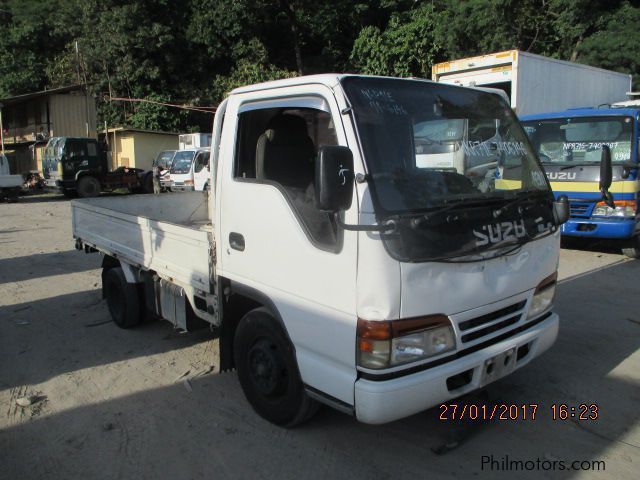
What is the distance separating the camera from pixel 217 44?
29.2m

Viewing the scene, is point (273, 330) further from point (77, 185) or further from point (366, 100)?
point (77, 185)

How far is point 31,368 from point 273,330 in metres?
2.66

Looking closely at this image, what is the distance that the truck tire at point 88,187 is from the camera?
2041 centimetres

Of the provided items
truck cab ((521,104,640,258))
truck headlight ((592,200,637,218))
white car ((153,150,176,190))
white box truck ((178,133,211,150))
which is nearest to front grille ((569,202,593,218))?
truck cab ((521,104,640,258))

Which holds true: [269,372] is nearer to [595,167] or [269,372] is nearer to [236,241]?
[236,241]

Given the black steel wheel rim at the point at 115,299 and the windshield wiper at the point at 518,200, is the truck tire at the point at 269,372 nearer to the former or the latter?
the windshield wiper at the point at 518,200

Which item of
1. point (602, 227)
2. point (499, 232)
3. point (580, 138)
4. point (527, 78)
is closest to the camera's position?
point (499, 232)

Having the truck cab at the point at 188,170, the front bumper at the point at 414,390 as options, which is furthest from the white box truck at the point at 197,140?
the front bumper at the point at 414,390

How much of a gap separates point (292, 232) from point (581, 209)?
251 inches

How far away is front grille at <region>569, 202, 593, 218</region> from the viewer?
7.81m

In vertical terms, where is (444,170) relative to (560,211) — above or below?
above

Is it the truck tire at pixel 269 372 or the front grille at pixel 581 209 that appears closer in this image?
the truck tire at pixel 269 372

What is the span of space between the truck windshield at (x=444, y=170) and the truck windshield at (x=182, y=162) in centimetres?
1677
